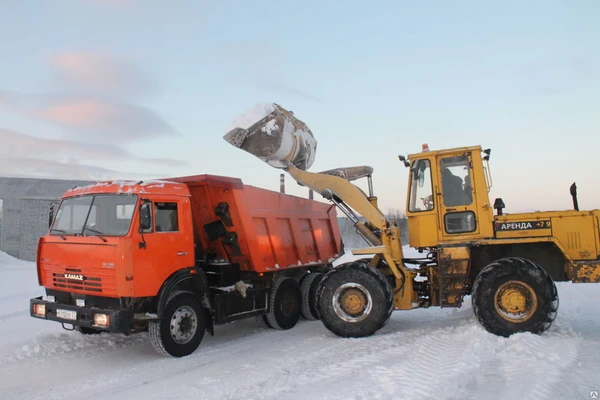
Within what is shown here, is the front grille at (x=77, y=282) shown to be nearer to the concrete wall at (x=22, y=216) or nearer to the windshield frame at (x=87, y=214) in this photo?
the windshield frame at (x=87, y=214)

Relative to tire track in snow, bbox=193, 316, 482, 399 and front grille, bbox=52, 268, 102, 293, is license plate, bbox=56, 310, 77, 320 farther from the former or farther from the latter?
tire track in snow, bbox=193, 316, 482, 399

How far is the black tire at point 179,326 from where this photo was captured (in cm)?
684

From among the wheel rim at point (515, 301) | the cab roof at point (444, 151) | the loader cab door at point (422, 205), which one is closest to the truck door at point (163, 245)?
the loader cab door at point (422, 205)

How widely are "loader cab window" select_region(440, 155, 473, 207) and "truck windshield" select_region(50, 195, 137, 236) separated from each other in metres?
5.31

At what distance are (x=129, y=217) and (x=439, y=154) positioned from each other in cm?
542

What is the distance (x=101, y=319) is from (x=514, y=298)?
20.5 ft

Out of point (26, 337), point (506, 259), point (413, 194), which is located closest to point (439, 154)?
point (413, 194)

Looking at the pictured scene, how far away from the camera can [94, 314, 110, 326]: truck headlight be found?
251 inches

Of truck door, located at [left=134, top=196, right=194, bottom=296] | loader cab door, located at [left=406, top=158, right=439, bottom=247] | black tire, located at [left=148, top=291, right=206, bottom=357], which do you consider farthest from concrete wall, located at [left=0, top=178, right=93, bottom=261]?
loader cab door, located at [left=406, top=158, right=439, bottom=247]

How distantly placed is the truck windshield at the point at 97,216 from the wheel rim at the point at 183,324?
1.54 meters

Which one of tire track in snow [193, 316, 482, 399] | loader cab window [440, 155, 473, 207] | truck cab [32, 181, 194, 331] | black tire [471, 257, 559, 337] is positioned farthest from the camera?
loader cab window [440, 155, 473, 207]

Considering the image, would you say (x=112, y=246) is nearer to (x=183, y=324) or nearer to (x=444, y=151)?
(x=183, y=324)

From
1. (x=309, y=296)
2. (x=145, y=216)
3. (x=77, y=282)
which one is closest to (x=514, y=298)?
(x=309, y=296)

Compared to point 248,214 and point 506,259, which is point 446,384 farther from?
point 248,214
